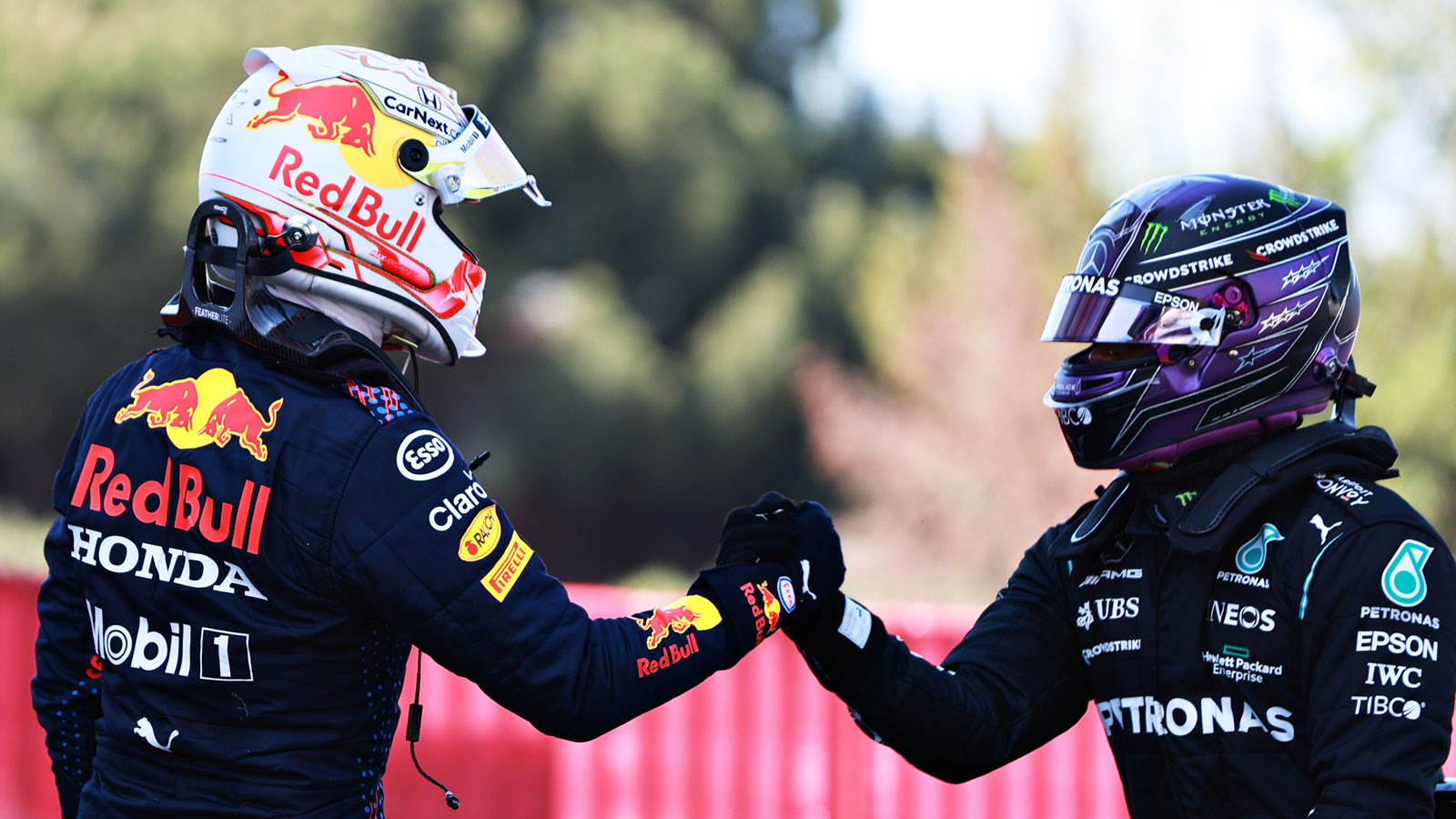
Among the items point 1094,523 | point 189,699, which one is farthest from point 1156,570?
point 189,699

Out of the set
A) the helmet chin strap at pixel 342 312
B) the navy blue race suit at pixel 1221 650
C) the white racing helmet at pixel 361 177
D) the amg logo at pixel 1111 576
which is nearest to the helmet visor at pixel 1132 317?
the navy blue race suit at pixel 1221 650

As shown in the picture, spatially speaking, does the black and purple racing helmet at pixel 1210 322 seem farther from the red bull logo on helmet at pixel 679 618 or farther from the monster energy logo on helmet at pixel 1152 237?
the red bull logo on helmet at pixel 679 618

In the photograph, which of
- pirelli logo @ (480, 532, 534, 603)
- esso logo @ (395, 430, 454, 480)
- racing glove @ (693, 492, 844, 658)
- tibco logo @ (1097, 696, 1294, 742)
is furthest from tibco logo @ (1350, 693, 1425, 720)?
esso logo @ (395, 430, 454, 480)

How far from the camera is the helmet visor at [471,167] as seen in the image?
10.1ft

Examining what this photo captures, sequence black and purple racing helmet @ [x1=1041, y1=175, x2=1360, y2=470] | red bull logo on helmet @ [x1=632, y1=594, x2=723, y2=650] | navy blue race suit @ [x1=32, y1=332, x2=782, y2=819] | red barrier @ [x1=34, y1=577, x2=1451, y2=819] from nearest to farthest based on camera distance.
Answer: navy blue race suit @ [x1=32, y1=332, x2=782, y2=819]
red bull logo on helmet @ [x1=632, y1=594, x2=723, y2=650]
black and purple racing helmet @ [x1=1041, y1=175, x2=1360, y2=470]
red barrier @ [x1=34, y1=577, x2=1451, y2=819]

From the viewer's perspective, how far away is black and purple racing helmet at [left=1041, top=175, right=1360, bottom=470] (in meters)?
2.98

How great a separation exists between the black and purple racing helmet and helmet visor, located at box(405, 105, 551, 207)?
4.11 ft

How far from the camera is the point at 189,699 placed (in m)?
2.71

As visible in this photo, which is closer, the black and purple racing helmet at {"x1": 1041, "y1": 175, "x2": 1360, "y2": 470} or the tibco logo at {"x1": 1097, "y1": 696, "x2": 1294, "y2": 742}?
the tibco logo at {"x1": 1097, "y1": 696, "x2": 1294, "y2": 742}

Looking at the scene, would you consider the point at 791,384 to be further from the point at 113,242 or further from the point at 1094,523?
the point at 1094,523

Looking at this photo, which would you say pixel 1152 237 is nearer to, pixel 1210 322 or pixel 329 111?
pixel 1210 322

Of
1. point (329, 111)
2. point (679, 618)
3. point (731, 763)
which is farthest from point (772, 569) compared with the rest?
point (731, 763)

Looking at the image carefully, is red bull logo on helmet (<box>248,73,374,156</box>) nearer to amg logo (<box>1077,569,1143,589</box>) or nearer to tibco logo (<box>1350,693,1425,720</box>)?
amg logo (<box>1077,569,1143,589</box>)

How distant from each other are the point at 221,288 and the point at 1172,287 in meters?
2.01
